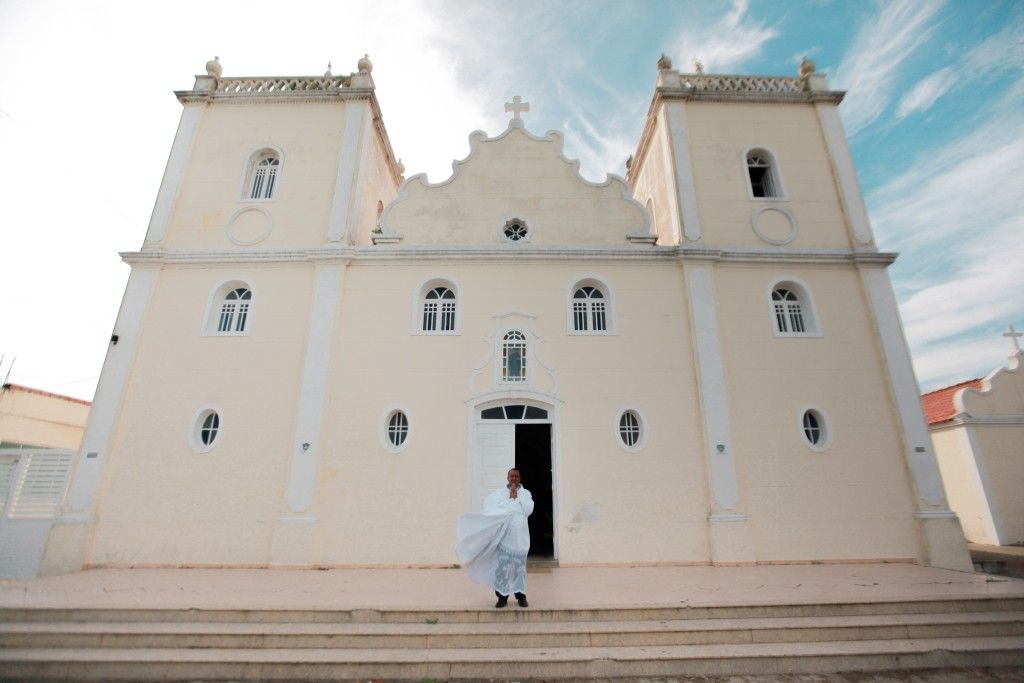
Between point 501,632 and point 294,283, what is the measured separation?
8.41 meters

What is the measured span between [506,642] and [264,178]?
1164 centimetres

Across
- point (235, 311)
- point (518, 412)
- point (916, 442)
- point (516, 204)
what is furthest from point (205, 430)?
point (916, 442)

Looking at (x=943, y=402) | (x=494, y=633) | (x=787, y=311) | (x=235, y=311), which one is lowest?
(x=494, y=633)

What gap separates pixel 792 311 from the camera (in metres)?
10.4

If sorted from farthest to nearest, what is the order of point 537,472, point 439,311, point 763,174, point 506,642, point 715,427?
point 763,174
point 537,472
point 439,311
point 715,427
point 506,642

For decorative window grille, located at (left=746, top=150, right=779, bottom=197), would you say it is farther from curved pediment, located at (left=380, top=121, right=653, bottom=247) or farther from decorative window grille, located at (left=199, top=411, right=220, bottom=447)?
decorative window grille, located at (left=199, top=411, right=220, bottom=447)

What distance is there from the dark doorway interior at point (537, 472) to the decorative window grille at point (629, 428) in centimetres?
184

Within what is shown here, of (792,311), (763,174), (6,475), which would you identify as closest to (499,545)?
(792,311)

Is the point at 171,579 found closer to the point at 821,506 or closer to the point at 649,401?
the point at 649,401

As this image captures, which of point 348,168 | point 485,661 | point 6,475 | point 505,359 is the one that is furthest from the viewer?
point 348,168

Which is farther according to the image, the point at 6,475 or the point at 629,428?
the point at 629,428

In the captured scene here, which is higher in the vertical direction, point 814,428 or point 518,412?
point 518,412

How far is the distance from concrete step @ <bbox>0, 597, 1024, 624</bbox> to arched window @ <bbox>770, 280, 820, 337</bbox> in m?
5.97

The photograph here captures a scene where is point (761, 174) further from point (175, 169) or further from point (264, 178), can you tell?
point (175, 169)
